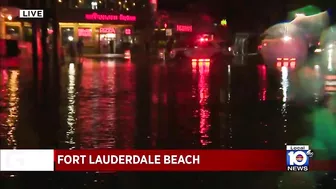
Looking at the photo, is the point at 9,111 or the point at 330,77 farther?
the point at 330,77

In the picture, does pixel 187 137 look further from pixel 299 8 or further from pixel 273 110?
pixel 299 8

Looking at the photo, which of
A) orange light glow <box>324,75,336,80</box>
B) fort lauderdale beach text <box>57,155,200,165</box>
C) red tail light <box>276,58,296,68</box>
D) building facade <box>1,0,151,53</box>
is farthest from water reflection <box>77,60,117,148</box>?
building facade <box>1,0,151,53</box>

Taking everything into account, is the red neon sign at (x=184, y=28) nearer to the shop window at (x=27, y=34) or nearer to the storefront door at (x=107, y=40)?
the storefront door at (x=107, y=40)

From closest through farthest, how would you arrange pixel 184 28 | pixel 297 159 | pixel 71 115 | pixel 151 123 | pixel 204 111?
pixel 297 159, pixel 151 123, pixel 71 115, pixel 204 111, pixel 184 28

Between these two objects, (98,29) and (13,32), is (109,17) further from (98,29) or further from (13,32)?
(13,32)

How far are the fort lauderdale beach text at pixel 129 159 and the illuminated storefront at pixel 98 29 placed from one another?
4579 centimetres

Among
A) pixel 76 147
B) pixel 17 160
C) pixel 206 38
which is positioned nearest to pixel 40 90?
pixel 76 147

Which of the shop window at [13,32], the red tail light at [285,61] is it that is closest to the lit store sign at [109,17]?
the shop window at [13,32]

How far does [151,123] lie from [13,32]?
3094 centimetres

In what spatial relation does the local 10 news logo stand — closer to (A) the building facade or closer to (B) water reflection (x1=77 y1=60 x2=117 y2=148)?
(B) water reflection (x1=77 y1=60 x2=117 y2=148)

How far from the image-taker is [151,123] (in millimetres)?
9438

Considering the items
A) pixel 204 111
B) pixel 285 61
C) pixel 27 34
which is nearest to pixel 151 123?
pixel 204 111

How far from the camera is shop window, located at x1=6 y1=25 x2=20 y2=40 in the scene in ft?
123

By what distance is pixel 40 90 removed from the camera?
15.5 meters
